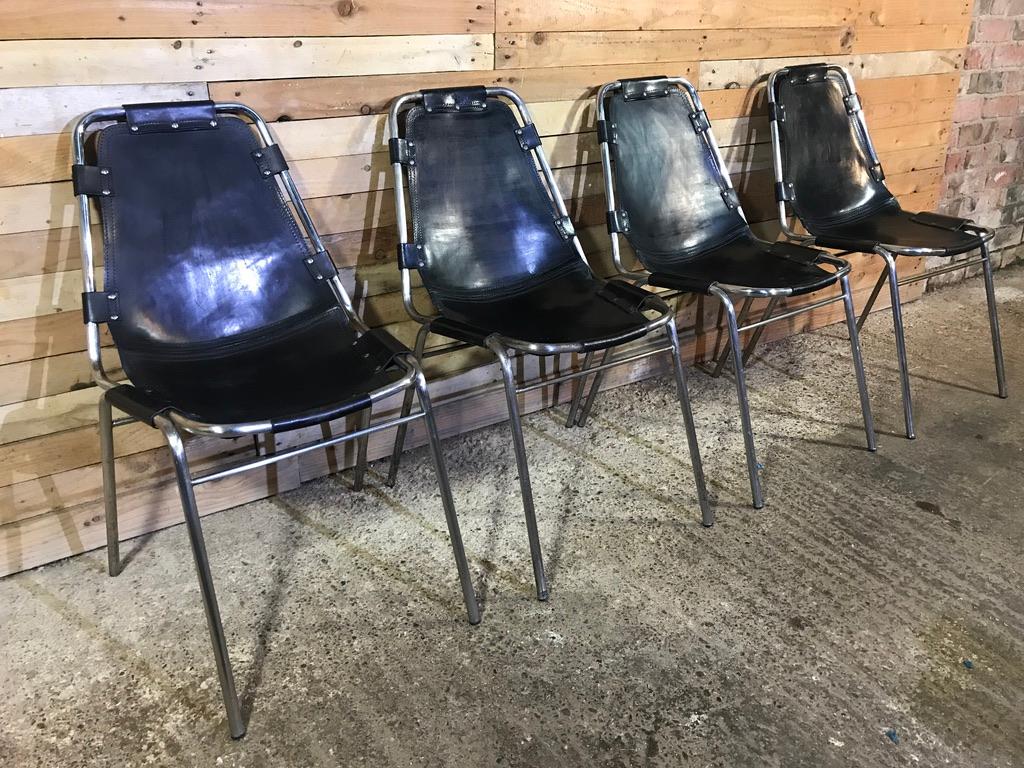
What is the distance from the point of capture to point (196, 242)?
159cm

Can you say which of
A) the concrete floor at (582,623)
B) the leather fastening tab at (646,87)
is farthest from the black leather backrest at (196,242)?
the leather fastening tab at (646,87)

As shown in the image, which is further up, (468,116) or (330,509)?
(468,116)

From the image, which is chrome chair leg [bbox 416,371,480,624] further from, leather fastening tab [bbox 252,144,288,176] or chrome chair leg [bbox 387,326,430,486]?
leather fastening tab [bbox 252,144,288,176]

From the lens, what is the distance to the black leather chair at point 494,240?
1.75 meters

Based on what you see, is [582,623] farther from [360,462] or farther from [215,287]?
[215,287]

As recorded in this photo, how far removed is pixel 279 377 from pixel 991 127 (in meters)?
3.30

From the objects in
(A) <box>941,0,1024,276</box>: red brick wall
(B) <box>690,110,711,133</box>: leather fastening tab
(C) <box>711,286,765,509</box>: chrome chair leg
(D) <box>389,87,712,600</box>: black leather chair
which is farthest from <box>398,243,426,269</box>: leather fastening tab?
(A) <box>941,0,1024,276</box>: red brick wall

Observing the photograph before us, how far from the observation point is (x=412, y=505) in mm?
2000

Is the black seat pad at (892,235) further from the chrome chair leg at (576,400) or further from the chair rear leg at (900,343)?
the chrome chair leg at (576,400)

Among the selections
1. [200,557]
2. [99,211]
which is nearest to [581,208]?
[99,211]

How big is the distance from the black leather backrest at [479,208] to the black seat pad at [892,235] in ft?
2.79

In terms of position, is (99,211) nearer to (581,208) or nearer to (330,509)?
(330,509)

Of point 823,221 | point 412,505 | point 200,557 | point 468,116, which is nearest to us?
point 200,557

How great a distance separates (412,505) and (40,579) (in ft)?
2.77
